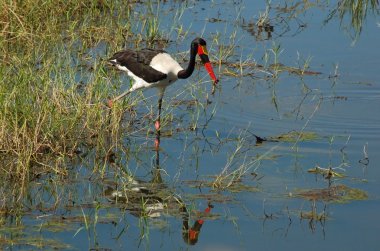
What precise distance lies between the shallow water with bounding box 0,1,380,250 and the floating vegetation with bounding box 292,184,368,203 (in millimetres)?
18

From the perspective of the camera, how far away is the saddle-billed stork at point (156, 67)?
963 centimetres

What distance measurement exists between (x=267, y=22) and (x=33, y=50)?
351 cm

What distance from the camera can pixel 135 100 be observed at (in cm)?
948

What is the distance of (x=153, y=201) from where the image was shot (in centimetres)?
753

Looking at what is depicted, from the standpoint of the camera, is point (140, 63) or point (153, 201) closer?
point (153, 201)

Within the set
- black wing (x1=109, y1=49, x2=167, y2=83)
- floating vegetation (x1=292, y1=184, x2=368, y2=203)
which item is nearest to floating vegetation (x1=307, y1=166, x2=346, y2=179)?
floating vegetation (x1=292, y1=184, x2=368, y2=203)

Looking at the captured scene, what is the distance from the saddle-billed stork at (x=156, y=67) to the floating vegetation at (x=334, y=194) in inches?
86.0

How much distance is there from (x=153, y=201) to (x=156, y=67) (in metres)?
2.43

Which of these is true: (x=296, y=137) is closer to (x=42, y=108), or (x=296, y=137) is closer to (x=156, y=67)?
(x=156, y=67)

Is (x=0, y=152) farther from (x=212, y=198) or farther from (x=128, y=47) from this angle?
(x=128, y=47)

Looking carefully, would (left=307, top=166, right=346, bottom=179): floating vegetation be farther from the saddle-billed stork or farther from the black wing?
the black wing

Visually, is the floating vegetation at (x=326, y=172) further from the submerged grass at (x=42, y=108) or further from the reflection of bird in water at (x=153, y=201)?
the submerged grass at (x=42, y=108)

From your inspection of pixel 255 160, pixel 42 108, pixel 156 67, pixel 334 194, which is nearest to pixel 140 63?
pixel 156 67

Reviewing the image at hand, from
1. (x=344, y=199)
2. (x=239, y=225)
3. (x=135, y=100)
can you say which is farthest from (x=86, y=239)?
(x=135, y=100)
